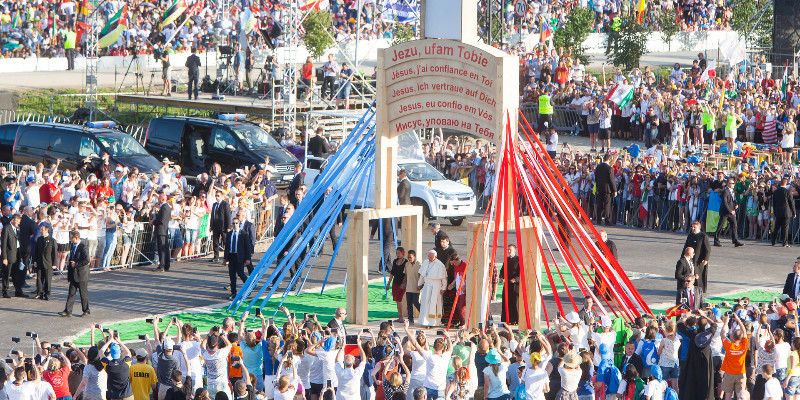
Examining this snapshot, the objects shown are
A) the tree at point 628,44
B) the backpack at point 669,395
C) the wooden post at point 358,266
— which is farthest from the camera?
the tree at point 628,44

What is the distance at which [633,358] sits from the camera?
1268cm

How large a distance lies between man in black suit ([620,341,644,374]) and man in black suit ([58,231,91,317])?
332 inches

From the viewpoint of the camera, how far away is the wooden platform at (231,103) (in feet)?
108

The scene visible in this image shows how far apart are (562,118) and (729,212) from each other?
12628mm

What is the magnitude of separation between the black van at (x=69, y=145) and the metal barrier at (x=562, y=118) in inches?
507

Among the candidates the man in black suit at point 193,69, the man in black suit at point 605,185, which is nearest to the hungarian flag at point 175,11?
the man in black suit at point 193,69

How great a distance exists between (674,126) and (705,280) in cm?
1283

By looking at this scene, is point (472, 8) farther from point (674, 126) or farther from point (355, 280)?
point (674, 126)

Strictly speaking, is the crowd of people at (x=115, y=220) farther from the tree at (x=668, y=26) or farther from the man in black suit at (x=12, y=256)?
the tree at (x=668, y=26)

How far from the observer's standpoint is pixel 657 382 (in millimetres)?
11648

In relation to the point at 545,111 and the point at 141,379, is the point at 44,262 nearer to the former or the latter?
the point at 141,379

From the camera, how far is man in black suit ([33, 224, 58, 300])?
1811cm

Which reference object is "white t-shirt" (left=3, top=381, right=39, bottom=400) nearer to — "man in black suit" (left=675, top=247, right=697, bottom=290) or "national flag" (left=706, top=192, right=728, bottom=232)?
"man in black suit" (left=675, top=247, right=697, bottom=290)

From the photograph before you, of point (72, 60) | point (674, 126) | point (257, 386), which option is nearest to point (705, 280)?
point (257, 386)
